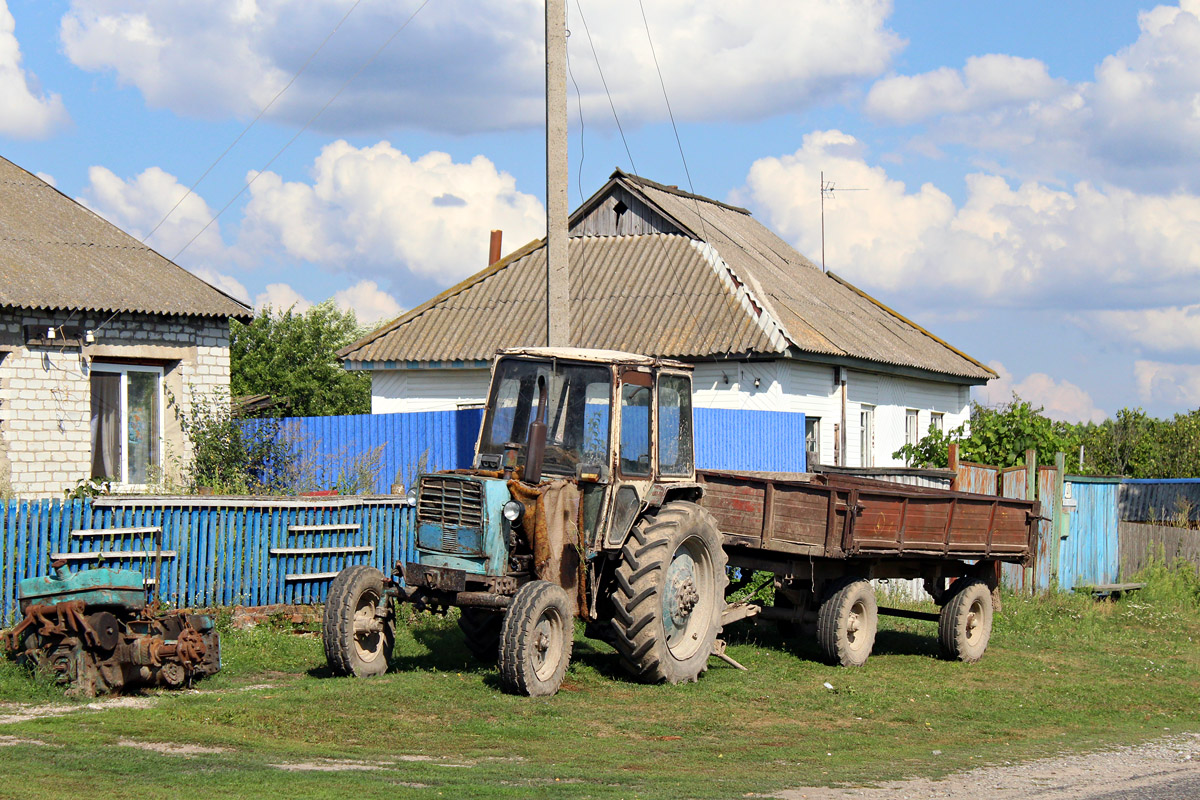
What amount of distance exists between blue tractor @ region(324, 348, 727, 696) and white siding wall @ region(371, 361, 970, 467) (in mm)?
10101

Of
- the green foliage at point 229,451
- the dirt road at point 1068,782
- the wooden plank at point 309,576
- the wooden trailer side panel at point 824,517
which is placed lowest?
the dirt road at point 1068,782

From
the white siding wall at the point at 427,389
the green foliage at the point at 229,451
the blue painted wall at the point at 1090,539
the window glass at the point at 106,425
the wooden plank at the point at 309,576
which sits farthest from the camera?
the white siding wall at the point at 427,389

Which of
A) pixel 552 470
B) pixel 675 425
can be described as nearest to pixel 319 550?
pixel 552 470

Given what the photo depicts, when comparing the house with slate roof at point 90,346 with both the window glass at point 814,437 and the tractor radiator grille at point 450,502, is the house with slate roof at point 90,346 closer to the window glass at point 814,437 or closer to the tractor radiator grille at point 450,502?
the tractor radiator grille at point 450,502

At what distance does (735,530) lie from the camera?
38.0ft

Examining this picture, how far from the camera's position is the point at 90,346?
1630cm

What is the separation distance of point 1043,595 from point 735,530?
327 inches

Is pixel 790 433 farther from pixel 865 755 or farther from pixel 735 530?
pixel 865 755

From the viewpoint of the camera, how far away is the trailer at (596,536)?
964cm

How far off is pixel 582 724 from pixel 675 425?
3.05 m

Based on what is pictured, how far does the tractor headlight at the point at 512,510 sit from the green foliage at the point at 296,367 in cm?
3483

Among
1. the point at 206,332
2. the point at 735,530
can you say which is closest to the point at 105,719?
the point at 735,530

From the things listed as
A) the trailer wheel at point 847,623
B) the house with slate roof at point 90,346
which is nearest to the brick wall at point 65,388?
the house with slate roof at point 90,346

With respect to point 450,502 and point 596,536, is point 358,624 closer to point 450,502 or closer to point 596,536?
point 450,502
